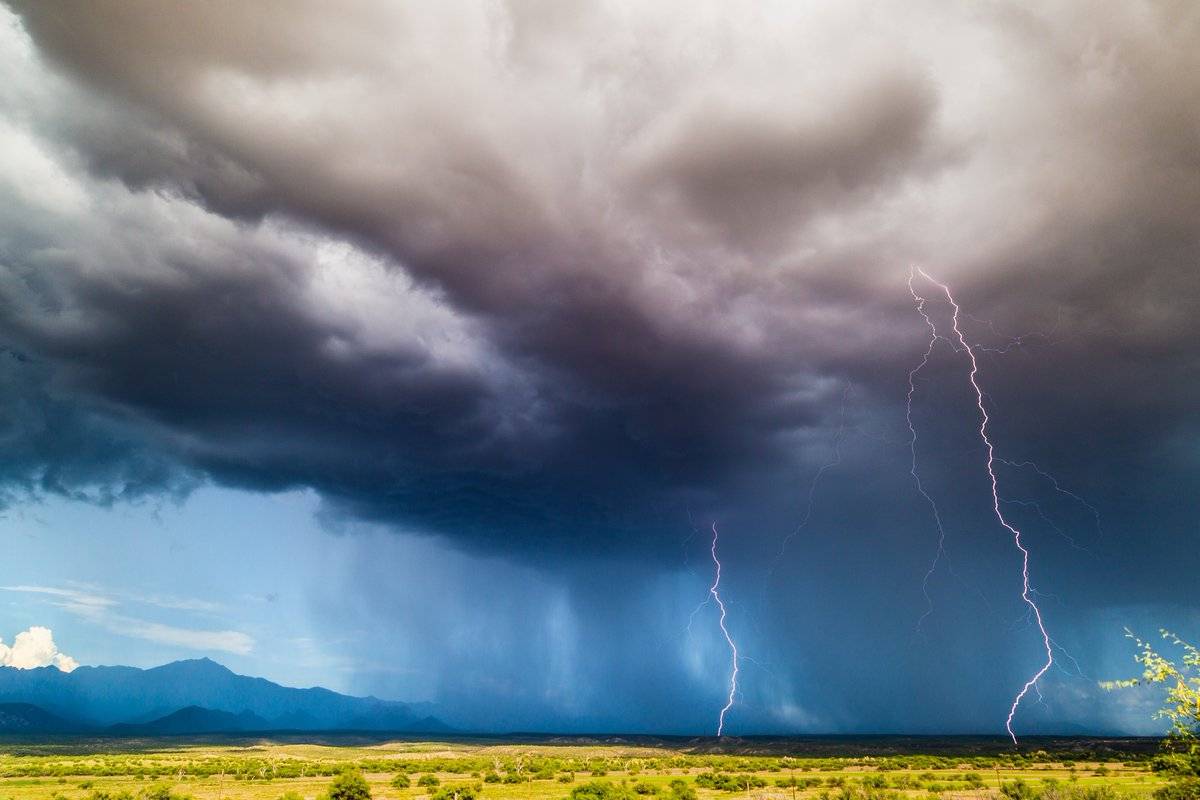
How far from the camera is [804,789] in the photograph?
67688 millimetres

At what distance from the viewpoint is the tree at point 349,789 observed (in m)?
58.8

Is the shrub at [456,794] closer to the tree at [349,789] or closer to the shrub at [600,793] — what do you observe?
the tree at [349,789]

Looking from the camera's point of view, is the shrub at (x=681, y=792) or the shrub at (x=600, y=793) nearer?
the shrub at (x=600, y=793)

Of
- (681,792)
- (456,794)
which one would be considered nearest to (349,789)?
(456,794)

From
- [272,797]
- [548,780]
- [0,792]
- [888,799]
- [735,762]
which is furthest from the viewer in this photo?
[735,762]

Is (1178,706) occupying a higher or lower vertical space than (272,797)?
higher

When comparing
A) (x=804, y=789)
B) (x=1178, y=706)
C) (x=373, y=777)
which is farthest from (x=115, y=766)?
(x=1178, y=706)

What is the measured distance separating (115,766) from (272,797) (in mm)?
60731

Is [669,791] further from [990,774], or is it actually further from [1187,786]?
[990,774]

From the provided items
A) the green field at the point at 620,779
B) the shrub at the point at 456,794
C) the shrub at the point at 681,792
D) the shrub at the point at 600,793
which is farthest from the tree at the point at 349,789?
the shrub at the point at 681,792

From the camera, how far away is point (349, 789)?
196 ft

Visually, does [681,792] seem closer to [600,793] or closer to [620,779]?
[600,793]

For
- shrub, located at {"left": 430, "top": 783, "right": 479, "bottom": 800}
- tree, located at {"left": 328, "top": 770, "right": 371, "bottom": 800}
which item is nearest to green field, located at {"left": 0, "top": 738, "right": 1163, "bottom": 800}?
shrub, located at {"left": 430, "top": 783, "right": 479, "bottom": 800}

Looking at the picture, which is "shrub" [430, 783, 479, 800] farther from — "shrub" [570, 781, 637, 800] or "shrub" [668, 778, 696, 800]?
"shrub" [668, 778, 696, 800]
